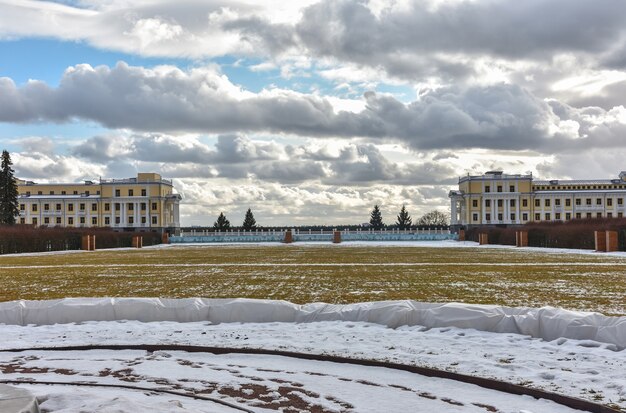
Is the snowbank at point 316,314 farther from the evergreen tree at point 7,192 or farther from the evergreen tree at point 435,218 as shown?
the evergreen tree at point 435,218

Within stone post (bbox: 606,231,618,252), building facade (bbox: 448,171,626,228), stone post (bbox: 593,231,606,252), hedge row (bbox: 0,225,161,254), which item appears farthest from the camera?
building facade (bbox: 448,171,626,228)

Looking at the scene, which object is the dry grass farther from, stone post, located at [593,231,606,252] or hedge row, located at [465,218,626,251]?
hedge row, located at [465,218,626,251]

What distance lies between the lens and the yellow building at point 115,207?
12825cm

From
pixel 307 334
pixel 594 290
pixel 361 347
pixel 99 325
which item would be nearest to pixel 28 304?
pixel 99 325

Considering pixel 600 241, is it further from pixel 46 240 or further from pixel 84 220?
pixel 84 220

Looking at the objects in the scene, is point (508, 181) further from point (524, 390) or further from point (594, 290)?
point (524, 390)

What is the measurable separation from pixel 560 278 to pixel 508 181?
116 meters

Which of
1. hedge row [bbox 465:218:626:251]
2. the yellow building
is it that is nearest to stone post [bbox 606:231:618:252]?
hedge row [bbox 465:218:626:251]

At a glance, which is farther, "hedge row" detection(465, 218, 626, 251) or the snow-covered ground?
"hedge row" detection(465, 218, 626, 251)

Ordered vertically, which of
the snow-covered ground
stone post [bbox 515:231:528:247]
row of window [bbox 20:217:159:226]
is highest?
row of window [bbox 20:217:159:226]

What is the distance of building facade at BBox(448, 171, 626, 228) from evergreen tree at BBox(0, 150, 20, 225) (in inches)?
3284

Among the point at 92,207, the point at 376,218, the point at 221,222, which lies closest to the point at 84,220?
the point at 92,207

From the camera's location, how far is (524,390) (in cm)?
667

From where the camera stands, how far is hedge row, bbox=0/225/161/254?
165 feet
